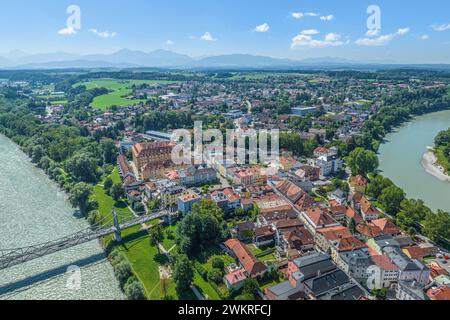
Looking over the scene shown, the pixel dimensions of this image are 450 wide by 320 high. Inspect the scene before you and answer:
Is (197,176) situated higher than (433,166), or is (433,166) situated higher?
(197,176)

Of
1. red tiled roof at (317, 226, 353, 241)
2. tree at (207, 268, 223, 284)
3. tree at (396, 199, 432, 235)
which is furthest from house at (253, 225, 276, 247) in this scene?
tree at (396, 199, 432, 235)

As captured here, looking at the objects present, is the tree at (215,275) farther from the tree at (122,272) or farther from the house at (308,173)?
the house at (308,173)

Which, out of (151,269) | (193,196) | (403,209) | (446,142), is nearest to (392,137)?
(446,142)

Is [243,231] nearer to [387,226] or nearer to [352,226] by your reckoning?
[352,226]

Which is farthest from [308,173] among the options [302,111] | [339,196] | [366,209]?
[302,111]

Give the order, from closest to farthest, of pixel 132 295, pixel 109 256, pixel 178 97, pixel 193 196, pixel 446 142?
pixel 132 295
pixel 109 256
pixel 193 196
pixel 446 142
pixel 178 97
